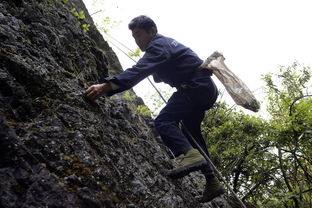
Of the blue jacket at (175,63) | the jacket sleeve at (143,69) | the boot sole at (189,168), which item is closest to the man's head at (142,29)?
the blue jacket at (175,63)

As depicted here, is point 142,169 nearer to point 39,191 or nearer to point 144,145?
point 144,145

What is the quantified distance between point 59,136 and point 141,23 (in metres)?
2.25

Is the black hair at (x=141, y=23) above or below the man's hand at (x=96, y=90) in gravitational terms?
above

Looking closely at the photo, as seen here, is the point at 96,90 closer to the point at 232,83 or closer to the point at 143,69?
the point at 143,69

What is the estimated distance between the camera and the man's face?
4004 mm

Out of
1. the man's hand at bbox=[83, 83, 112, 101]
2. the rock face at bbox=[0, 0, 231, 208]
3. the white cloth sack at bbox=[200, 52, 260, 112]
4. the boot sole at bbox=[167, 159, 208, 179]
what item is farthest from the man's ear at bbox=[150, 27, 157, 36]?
the boot sole at bbox=[167, 159, 208, 179]

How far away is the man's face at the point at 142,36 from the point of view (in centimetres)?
400

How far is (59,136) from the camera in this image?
2.39m

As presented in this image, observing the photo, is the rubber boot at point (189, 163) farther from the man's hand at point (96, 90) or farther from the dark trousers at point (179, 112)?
the man's hand at point (96, 90)

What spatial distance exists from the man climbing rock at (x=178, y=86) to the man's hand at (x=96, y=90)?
1.51ft

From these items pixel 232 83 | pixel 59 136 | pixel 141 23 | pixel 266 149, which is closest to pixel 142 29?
pixel 141 23

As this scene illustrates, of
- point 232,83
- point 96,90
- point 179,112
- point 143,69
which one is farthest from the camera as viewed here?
point 179,112

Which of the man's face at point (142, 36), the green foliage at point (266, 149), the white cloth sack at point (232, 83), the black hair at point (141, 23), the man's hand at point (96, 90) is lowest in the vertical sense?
the green foliage at point (266, 149)

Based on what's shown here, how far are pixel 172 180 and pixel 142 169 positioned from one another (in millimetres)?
755
